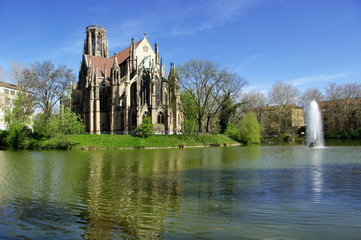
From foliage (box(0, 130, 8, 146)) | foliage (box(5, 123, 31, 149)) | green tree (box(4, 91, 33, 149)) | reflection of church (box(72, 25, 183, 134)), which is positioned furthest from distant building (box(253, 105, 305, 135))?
foliage (box(0, 130, 8, 146))

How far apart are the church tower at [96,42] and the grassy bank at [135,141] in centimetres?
3728

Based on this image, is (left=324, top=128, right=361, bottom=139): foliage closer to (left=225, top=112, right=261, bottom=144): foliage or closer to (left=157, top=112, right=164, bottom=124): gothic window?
(left=225, top=112, right=261, bottom=144): foliage

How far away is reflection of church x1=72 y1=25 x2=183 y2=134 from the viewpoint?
55312 mm

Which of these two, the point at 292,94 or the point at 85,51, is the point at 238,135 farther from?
the point at 85,51

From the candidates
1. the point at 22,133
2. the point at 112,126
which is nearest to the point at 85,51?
the point at 112,126

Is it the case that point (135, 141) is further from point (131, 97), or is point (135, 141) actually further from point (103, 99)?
point (103, 99)

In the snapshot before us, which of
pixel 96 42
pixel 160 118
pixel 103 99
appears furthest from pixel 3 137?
pixel 96 42

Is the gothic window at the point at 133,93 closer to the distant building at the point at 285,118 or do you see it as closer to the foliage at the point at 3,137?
the foliage at the point at 3,137

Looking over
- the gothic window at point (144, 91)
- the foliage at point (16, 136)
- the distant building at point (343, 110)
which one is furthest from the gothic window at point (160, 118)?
the distant building at point (343, 110)

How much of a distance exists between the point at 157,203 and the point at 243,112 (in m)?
60.6

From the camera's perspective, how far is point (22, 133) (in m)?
42.4

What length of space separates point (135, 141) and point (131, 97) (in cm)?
1620

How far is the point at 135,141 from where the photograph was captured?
45156 millimetres

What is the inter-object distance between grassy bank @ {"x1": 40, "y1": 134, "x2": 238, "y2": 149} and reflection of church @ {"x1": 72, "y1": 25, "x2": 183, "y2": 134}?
23.1 feet
